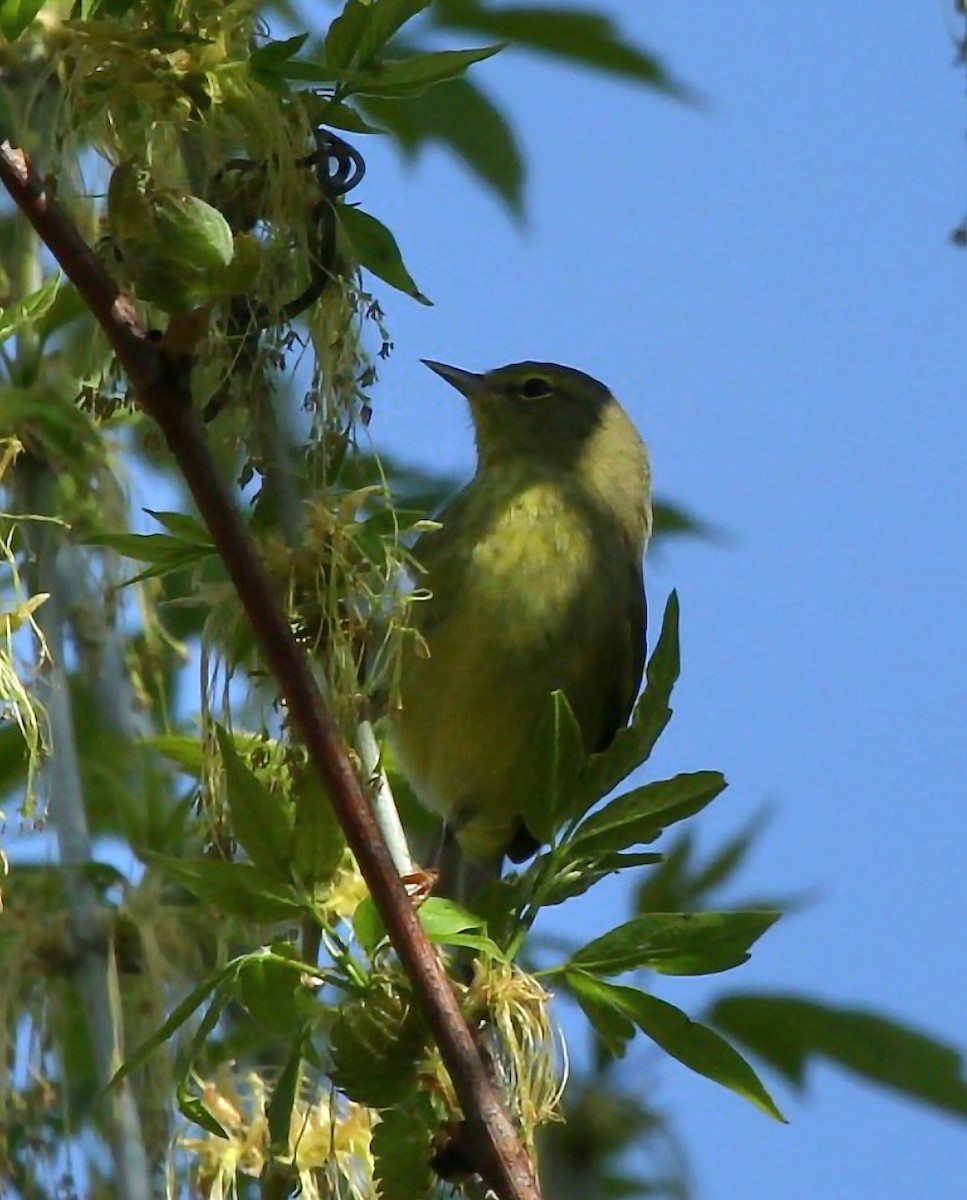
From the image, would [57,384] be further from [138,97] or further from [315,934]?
[315,934]

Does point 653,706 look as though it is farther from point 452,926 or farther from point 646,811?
point 452,926


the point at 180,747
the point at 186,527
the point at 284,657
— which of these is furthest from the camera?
the point at 180,747

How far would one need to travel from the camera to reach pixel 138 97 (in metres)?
2.11

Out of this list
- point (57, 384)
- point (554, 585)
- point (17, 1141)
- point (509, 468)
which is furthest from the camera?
point (509, 468)

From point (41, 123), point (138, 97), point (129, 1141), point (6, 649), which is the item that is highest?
point (138, 97)

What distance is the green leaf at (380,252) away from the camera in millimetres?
2154

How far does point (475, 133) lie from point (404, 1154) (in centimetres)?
270

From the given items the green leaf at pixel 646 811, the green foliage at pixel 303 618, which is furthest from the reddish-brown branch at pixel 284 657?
the green leaf at pixel 646 811

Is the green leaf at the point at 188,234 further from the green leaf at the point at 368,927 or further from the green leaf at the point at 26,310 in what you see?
the green leaf at the point at 368,927

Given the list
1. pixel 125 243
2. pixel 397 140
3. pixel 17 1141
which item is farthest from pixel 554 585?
pixel 125 243

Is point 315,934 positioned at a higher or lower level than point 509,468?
higher

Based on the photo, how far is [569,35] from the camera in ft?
13.8

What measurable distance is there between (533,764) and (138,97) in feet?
2.60

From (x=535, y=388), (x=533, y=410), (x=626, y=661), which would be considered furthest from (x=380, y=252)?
(x=535, y=388)
